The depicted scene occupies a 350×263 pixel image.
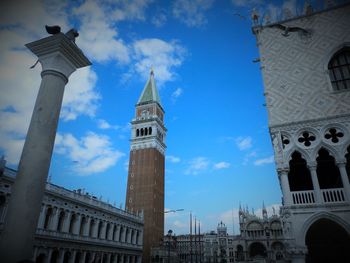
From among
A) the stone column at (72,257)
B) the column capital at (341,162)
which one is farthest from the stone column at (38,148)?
the stone column at (72,257)

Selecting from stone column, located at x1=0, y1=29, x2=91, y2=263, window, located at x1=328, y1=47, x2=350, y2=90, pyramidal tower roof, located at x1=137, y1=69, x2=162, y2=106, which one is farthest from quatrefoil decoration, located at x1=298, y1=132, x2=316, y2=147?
pyramidal tower roof, located at x1=137, y1=69, x2=162, y2=106

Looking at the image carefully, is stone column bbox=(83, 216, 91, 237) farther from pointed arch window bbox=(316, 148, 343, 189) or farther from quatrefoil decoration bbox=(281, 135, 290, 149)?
pointed arch window bbox=(316, 148, 343, 189)

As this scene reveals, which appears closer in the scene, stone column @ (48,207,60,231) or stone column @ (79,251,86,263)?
stone column @ (48,207,60,231)

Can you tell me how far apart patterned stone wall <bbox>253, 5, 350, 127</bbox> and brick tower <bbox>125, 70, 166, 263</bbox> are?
1814 inches

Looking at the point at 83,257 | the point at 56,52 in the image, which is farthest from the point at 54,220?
the point at 56,52

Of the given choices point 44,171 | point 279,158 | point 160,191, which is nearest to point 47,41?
point 44,171

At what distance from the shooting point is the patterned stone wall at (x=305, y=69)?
1728 centimetres

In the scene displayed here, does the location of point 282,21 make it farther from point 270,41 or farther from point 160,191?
point 160,191

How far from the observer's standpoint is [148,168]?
65438 millimetres

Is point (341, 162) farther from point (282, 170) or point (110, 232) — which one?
point (110, 232)

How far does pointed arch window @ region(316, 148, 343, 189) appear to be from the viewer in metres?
17.2

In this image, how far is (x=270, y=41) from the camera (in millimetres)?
20672

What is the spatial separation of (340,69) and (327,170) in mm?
6977

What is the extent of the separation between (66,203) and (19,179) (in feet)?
87.4
